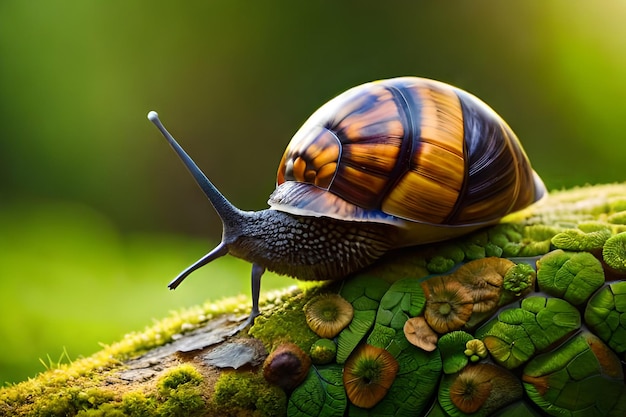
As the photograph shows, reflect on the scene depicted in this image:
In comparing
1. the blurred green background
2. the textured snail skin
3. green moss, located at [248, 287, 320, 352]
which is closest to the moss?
green moss, located at [248, 287, 320, 352]

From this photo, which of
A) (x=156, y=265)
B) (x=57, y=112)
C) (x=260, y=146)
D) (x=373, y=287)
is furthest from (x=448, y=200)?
(x=57, y=112)

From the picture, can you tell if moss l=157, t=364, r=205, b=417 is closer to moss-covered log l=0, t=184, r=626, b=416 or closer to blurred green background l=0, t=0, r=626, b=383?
moss-covered log l=0, t=184, r=626, b=416

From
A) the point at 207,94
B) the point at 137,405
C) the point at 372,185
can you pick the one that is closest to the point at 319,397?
the point at 137,405

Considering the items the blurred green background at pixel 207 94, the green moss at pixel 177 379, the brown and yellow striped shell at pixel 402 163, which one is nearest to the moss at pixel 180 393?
the green moss at pixel 177 379

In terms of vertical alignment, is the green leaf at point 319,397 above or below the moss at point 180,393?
below

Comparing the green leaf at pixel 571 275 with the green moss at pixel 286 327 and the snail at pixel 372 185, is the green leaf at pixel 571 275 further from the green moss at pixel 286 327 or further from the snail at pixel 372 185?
the green moss at pixel 286 327

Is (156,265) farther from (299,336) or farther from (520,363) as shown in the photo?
(520,363)

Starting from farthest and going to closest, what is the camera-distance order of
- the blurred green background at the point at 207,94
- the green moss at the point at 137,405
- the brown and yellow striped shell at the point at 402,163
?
the blurred green background at the point at 207,94
the brown and yellow striped shell at the point at 402,163
the green moss at the point at 137,405
